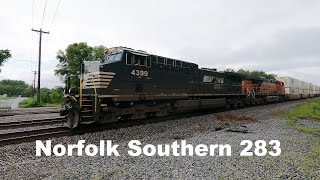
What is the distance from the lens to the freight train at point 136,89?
10328 mm

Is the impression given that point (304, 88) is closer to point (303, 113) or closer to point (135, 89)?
point (303, 113)

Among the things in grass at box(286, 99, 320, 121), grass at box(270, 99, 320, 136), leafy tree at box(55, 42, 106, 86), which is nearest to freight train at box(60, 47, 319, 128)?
grass at box(270, 99, 320, 136)

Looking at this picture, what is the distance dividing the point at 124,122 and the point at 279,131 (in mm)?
6434

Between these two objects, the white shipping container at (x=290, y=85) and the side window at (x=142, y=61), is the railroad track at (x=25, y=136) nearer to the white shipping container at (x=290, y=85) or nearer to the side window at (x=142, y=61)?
the side window at (x=142, y=61)

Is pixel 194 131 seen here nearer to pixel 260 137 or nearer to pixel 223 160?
pixel 260 137

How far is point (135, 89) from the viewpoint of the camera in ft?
38.9

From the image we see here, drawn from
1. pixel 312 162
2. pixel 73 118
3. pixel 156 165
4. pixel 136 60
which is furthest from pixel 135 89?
pixel 312 162

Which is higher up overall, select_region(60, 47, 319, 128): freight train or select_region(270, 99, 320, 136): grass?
select_region(60, 47, 319, 128): freight train

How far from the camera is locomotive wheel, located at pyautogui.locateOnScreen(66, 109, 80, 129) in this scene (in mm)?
10023

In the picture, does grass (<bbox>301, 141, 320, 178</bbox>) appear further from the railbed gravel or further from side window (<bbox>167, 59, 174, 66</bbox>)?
side window (<bbox>167, 59, 174, 66</bbox>)

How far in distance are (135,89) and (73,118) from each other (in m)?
3.04

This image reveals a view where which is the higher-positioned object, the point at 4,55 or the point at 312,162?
the point at 4,55

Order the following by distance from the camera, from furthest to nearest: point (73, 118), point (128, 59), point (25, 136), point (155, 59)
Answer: point (155, 59) < point (128, 59) < point (73, 118) < point (25, 136)

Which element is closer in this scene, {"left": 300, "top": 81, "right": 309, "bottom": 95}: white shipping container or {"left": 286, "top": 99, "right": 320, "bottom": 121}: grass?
{"left": 286, "top": 99, "right": 320, "bottom": 121}: grass
